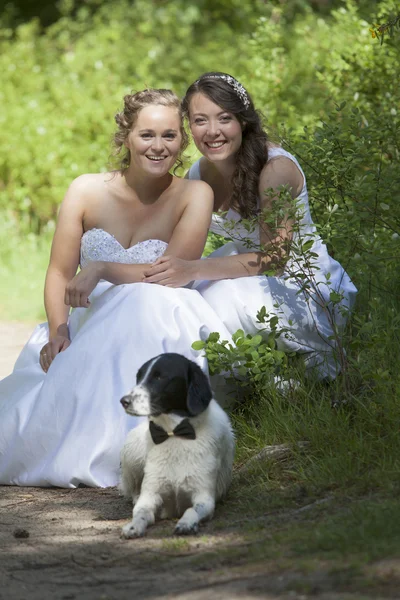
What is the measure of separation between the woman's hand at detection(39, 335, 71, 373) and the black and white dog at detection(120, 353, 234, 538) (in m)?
1.49

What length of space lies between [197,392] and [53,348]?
170cm

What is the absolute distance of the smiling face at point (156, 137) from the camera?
5211mm

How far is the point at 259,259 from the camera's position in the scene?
5.22m

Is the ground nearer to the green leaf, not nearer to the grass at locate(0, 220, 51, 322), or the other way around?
the green leaf

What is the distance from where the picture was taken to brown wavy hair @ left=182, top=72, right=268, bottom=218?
17.0 feet

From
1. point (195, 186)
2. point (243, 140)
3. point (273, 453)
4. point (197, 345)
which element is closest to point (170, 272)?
point (197, 345)

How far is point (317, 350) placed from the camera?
16.5ft

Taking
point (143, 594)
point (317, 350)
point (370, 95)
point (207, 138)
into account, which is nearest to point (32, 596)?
point (143, 594)

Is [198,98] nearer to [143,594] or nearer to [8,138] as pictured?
[143,594]

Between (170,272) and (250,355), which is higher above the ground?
(170,272)

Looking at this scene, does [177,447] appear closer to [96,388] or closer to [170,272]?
[96,388]

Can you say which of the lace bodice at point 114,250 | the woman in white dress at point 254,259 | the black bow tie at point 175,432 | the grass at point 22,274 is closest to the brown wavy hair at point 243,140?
the woman in white dress at point 254,259

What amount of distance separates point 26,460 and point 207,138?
2029 mm

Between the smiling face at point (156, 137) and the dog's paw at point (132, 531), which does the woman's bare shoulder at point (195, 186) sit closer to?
the smiling face at point (156, 137)
